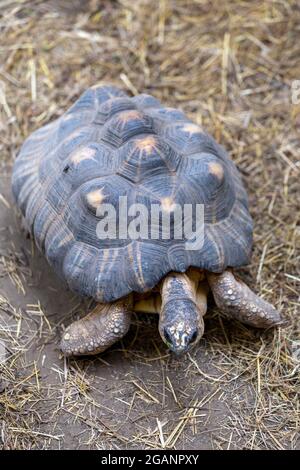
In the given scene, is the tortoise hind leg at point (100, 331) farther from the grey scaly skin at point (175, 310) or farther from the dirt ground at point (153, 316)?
the dirt ground at point (153, 316)

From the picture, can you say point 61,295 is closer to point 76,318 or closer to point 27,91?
point 76,318

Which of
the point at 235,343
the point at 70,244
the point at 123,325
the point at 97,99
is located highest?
the point at 97,99

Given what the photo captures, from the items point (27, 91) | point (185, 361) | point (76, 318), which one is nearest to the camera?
point (185, 361)

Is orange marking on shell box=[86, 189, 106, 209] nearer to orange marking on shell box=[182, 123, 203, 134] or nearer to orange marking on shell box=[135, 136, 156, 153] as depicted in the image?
orange marking on shell box=[135, 136, 156, 153]

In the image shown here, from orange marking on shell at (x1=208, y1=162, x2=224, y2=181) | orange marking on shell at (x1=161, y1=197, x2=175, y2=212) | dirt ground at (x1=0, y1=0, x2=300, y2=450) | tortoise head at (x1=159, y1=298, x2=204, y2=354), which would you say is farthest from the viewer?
orange marking on shell at (x1=208, y1=162, x2=224, y2=181)

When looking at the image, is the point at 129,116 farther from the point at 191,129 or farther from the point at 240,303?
the point at 240,303

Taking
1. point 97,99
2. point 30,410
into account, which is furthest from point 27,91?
point 30,410

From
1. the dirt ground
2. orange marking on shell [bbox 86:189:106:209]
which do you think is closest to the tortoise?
orange marking on shell [bbox 86:189:106:209]

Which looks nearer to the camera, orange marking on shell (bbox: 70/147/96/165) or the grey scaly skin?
the grey scaly skin

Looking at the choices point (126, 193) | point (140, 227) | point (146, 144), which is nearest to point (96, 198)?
point (126, 193)
